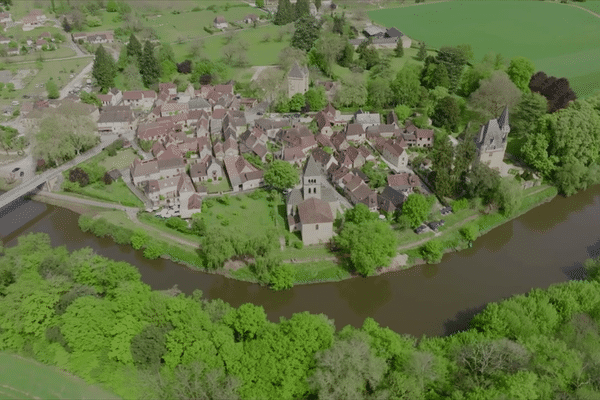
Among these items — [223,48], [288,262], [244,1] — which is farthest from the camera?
[244,1]

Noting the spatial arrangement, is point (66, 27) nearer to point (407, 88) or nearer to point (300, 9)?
point (300, 9)

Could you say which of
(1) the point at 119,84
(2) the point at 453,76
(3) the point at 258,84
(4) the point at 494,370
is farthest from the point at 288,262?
(1) the point at 119,84

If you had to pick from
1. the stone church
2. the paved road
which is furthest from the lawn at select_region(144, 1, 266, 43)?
the stone church

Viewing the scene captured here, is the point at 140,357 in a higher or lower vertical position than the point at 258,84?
lower

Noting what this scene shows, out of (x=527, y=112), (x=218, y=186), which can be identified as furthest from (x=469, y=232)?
(x=218, y=186)

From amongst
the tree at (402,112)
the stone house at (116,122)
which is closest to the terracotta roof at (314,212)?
the tree at (402,112)

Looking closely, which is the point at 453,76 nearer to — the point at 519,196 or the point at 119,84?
the point at 519,196

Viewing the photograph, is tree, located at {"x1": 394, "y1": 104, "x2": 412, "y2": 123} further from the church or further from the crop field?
the crop field
